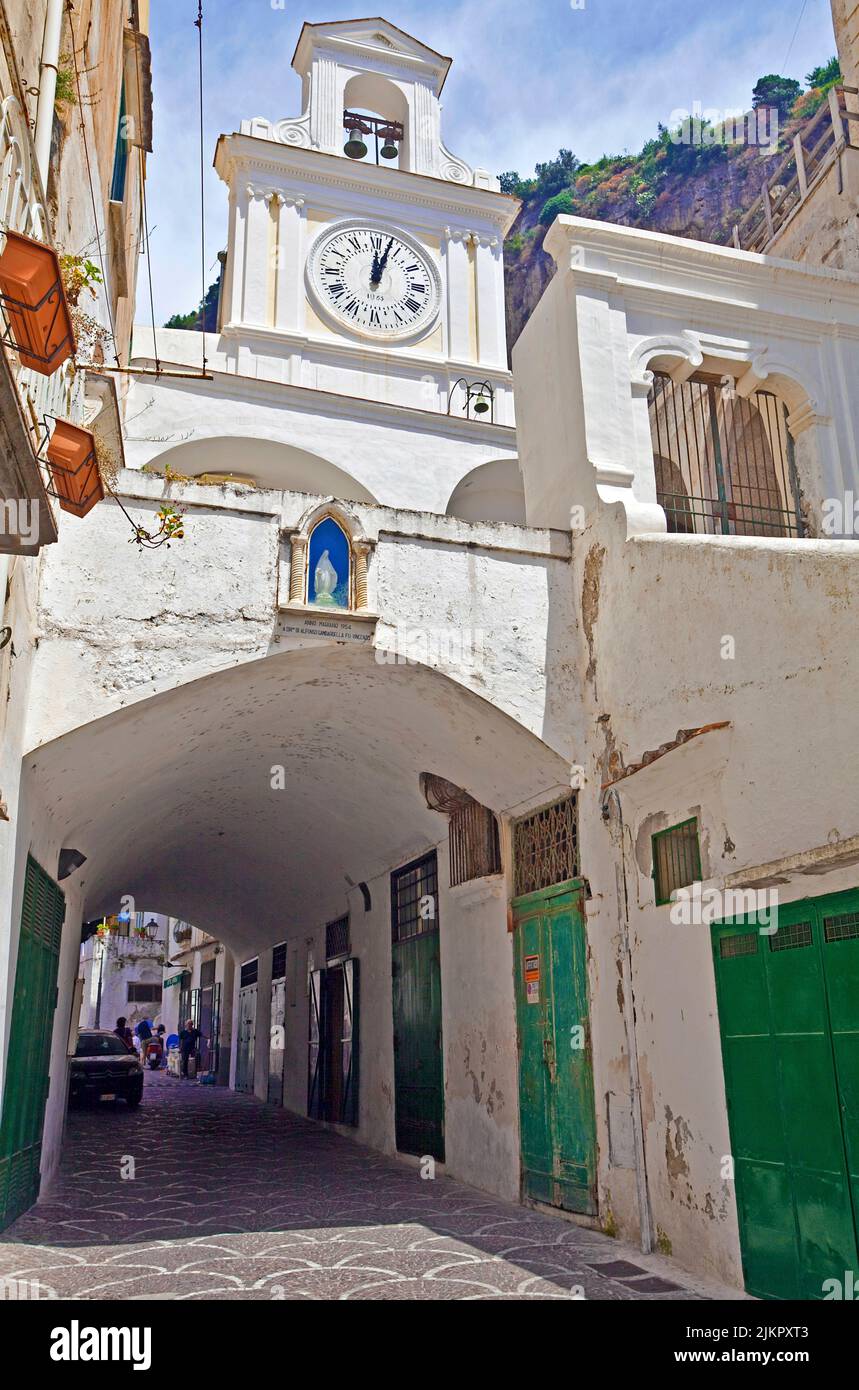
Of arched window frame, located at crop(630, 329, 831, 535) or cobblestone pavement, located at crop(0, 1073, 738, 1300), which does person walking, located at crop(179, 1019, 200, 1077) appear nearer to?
cobblestone pavement, located at crop(0, 1073, 738, 1300)

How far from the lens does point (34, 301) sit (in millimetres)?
4309

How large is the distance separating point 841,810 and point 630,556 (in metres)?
3.10

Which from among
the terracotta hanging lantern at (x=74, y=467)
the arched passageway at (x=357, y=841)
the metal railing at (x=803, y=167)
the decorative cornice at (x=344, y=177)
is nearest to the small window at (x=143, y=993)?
the arched passageway at (x=357, y=841)

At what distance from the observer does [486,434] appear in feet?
53.8

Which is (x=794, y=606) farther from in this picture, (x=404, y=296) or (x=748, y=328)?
(x=404, y=296)

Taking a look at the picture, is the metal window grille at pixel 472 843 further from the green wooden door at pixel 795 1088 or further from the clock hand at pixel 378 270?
the clock hand at pixel 378 270

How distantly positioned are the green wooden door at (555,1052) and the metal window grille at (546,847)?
13 centimetres

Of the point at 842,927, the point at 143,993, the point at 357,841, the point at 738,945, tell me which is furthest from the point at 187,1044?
A: the point at 842,927

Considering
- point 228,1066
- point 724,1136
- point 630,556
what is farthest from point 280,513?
point 228,1066

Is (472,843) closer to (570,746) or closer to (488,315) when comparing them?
(570,746)

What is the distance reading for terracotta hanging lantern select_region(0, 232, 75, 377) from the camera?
13.9 feet

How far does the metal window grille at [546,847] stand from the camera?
338 inches

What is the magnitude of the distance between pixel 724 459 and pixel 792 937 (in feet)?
19.4

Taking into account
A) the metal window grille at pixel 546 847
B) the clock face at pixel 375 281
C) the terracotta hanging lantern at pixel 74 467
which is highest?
the clock face at pixel 375 281
